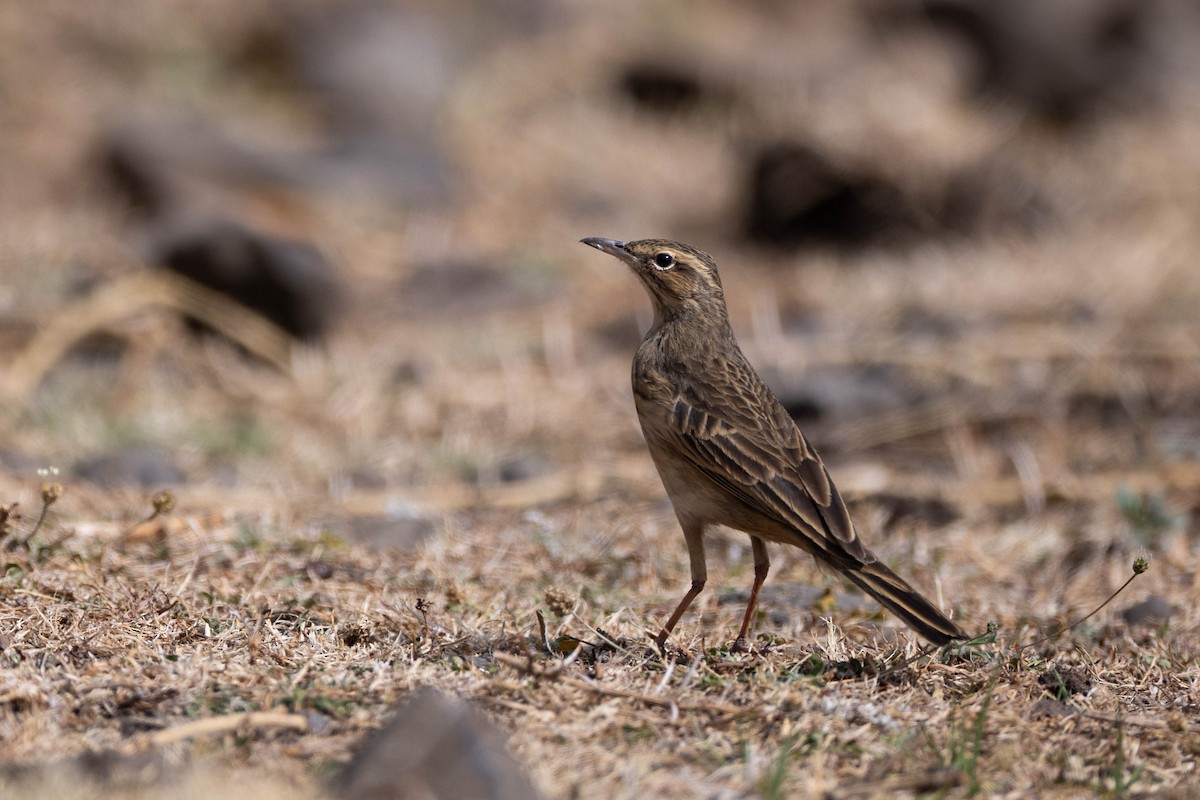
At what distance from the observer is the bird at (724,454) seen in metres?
4.73

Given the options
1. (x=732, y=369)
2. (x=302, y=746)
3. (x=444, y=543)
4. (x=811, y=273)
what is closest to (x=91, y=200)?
(x=811, y=273)

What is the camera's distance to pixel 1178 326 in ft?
31.9

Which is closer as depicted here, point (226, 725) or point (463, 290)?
point (226, 725)

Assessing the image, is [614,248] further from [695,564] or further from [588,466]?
[588,466]

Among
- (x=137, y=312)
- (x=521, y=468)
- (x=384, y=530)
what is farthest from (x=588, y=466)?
(x=137, y=312)

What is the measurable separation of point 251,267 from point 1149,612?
648 cm

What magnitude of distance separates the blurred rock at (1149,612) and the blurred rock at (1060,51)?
1058cm

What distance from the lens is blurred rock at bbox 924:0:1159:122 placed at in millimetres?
15594

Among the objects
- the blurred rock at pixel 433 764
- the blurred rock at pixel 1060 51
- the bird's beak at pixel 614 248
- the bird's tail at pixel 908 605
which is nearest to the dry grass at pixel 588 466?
the bird's tail at pixel 908 605

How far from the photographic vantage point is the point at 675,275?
19.3 feet

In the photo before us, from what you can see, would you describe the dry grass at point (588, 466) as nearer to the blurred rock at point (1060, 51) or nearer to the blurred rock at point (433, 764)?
the blurred rock at point (433, 764)

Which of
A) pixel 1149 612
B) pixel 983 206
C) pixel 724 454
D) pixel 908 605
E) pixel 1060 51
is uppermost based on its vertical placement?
pixel 1060 51

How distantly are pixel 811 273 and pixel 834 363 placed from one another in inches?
102

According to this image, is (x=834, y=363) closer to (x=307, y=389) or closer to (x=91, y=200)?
(x=307, y=389)
